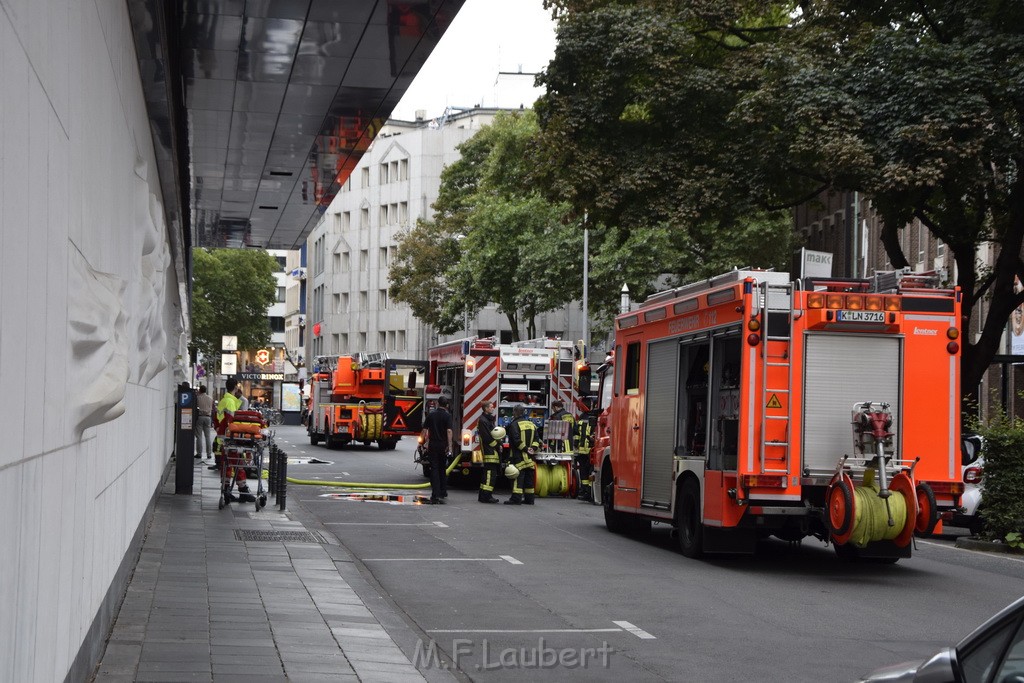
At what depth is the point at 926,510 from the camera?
13984mm

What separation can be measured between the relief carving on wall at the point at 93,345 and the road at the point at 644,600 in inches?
113

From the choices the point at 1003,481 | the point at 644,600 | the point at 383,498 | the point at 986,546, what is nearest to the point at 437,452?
the point at 383,498

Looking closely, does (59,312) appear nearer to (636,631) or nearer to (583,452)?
(636,631)

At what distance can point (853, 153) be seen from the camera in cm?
2259

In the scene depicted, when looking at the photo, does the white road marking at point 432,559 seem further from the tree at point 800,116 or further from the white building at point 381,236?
the white building at point 381,236

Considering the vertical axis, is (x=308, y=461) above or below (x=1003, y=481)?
below

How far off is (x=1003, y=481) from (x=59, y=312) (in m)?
14.8

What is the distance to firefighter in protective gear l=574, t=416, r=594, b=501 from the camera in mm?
25172

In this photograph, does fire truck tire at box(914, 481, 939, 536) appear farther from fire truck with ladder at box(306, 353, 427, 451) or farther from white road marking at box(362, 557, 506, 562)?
fire truck with ladder at box(306, 353, 427, 451)

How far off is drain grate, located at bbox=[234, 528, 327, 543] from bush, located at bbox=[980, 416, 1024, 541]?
8232 millimetres

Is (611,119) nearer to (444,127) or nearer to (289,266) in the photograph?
→ (444,127)

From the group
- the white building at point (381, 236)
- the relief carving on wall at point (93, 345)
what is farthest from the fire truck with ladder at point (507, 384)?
the white building at point (381, 236)

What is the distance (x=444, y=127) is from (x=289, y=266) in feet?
123

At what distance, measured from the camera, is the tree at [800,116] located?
22578mm
